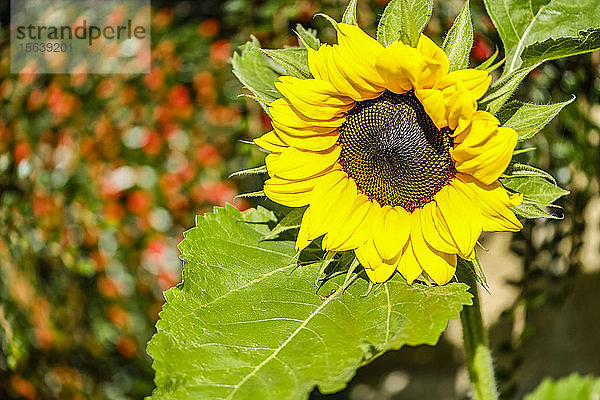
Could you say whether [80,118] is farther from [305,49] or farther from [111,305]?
[305,49]

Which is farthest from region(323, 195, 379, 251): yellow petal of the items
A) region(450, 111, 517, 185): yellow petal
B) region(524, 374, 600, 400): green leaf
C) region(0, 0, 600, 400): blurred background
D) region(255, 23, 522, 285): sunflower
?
region(0, 0, 600, 400): blurred background

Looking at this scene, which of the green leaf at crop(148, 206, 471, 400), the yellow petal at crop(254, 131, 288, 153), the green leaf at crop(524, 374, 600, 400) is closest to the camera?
the green leaf at crop(148, 206, 471, 400)

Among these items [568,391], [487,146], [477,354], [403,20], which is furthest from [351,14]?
[568,391]

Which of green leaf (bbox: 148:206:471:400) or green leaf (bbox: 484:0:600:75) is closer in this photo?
green leaf (bbox: 148:206:471:400)

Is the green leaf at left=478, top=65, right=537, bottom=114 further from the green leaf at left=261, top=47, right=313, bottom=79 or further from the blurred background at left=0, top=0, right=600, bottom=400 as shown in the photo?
the blurred background at left=0, top=0, right=600, bottom=400

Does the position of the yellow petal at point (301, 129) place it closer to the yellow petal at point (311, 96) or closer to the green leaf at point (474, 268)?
the yellow petal at point (311, 96)

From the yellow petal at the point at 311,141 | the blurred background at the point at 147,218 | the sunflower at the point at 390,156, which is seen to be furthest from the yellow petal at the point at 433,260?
the blurred background at the point at 147,218

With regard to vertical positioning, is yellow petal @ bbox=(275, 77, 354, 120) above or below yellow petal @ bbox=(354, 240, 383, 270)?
above

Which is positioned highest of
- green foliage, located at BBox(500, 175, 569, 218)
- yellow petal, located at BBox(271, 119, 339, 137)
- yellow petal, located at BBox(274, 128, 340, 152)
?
yellow petal, located at BBox(271, 119, 339, 137)

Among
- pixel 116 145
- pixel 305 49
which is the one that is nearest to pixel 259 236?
pixel 305 49
